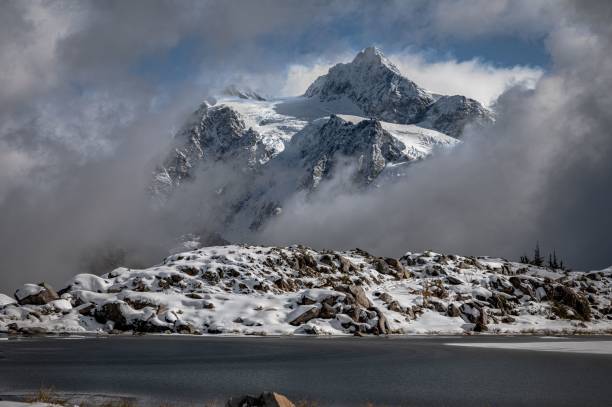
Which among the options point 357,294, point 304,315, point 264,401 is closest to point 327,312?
point 304,315

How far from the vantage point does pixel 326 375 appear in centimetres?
4581

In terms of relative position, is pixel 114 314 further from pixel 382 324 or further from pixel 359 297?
pixel 382 324

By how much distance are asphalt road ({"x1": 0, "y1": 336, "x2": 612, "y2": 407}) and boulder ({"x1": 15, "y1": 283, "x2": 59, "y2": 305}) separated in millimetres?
51386

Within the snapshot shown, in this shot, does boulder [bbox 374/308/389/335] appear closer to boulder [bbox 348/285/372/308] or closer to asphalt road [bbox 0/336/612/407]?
boulder [bbox 348/285/372/308]

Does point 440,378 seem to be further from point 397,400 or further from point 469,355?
point 469,355

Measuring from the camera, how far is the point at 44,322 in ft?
361

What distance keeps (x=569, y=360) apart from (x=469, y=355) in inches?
420

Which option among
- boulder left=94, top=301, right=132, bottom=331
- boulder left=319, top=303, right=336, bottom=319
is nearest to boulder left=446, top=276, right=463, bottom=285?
boulder left=319, top=303, right=336, bottom=319

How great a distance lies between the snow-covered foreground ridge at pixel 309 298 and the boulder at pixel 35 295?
0.69ft

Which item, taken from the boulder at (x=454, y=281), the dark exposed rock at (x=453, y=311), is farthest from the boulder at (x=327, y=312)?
the boulder at (x=454, y=281)

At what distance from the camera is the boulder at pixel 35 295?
118062mm

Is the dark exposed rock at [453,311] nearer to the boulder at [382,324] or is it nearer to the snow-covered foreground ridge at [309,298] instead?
the snow-covered foreground ridge at [309,298]

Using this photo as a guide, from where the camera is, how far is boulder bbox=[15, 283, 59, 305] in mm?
118062

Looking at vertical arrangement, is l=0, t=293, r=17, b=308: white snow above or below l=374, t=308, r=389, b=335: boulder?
above
